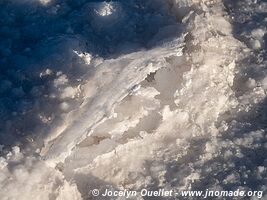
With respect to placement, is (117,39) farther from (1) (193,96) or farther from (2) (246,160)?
(2) (246,160)

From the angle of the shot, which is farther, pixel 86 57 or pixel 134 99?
pixel 86 57

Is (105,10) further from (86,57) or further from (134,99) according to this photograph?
(134,99)

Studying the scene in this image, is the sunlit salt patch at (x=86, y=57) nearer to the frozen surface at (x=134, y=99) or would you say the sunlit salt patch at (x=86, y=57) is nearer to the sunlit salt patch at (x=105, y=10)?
the frozen surface at (x=134, y=99)

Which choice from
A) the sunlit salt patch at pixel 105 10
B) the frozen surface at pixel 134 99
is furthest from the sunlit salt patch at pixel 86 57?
the sunlit salt patch at pixel 105 10

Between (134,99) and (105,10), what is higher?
(105,10)

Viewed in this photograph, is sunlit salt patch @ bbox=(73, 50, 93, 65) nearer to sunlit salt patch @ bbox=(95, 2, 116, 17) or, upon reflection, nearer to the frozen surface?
the frozen surface

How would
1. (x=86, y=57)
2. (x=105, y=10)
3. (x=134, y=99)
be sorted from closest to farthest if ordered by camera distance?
(x=134, y=99) < (x=86, y=57) < (x=105, y=10)

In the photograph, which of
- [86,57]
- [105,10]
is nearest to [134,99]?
[86,57]
